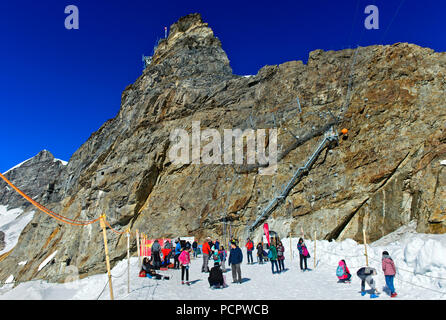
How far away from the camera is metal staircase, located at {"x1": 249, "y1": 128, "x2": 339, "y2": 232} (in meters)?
26.7

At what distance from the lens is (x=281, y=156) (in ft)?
97.1

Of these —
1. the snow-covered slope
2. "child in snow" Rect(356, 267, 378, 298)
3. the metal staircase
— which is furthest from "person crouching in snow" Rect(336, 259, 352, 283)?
the snow-covered slope

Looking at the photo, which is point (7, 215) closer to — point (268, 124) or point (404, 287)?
point (268, 124)

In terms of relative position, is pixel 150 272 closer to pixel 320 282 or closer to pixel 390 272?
pixel 320 282

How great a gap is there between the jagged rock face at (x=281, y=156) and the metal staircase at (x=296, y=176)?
525 mm

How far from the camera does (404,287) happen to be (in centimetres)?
989

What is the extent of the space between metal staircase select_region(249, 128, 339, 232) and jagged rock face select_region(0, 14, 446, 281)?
1.72 feet

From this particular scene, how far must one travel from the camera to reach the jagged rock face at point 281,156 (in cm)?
2153

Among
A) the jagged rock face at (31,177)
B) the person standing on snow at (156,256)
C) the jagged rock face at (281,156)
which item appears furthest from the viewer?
the jagged rock face at (31,177)

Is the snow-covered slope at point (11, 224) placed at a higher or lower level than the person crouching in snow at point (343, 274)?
lower

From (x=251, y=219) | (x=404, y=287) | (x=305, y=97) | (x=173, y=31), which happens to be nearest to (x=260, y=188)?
(x=251, y=219)

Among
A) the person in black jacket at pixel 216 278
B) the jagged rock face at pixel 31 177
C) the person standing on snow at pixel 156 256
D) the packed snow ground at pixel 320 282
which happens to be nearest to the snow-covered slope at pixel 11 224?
the jagged rock face at pixel 31 177

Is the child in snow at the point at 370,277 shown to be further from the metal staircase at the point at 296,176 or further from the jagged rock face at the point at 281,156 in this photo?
the metal staircase at the point at 296,176
